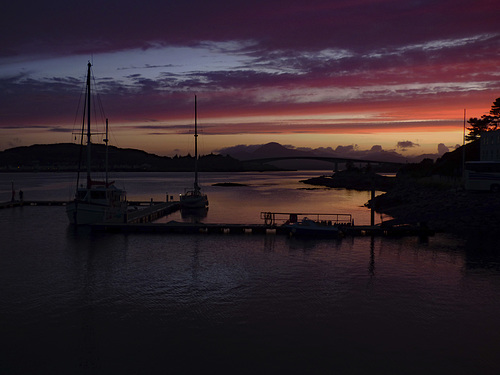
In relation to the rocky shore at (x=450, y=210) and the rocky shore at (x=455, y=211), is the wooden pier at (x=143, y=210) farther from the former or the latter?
the rocky shore at (x=455, y=211)

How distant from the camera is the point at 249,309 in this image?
19.4 metres

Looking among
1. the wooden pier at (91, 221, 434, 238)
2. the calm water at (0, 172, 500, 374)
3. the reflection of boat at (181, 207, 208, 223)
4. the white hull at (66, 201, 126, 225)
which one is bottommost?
the calm water at (0, 172, 500, 374)

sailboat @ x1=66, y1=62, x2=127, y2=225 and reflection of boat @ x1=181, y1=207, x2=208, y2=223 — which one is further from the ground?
sailboat @ x1=66, y1=62, x2=127, y2=225

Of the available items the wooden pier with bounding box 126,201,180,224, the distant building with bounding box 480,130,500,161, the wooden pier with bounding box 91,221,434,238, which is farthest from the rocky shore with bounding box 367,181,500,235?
the wooden pier with bounding box 126,201,180,224

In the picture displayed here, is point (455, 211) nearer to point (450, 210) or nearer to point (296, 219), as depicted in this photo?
point (450, 210)

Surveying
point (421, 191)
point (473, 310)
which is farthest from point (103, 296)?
point (421, 191)

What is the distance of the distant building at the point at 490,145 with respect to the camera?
66750mm

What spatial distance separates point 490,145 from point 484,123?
26368mm

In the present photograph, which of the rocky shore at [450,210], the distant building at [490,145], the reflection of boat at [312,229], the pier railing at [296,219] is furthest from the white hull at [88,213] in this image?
the distant building at [490,145]

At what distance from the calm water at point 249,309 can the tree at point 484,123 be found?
6883 cm

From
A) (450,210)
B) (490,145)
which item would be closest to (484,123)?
(490,145)

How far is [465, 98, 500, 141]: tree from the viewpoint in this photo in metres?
88.6

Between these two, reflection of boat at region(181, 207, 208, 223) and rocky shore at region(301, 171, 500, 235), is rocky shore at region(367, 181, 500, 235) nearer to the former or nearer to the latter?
rocky shore at region(301, 171, 500, 235)

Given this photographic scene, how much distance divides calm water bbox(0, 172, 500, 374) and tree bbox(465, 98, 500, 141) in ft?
226
